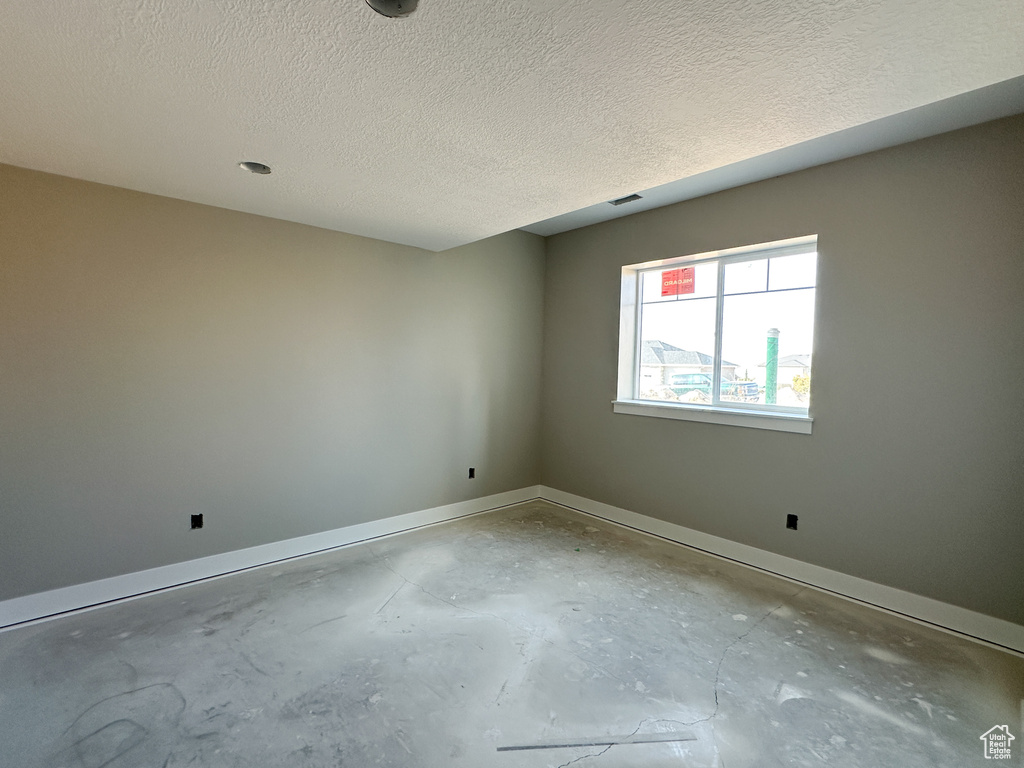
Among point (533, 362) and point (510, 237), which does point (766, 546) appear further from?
point (510, 237)

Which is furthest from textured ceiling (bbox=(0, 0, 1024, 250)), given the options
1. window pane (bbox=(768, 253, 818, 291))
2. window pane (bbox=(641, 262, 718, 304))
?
window pane (bbox=(641, 262, 718, 304))

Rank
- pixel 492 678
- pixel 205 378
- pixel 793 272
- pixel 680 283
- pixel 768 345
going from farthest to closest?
pixel 680 283 → pixel 768 345 → pixel 793 272 → pixel 205 378 → pixel 492 678

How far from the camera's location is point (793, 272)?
3189 millimetres

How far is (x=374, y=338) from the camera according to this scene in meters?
3.64

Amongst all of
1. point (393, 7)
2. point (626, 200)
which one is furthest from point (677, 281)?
point (393, 7)

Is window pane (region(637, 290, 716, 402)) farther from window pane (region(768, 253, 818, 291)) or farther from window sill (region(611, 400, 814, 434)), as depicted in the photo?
window pane (region(768, 253, 818, 291))

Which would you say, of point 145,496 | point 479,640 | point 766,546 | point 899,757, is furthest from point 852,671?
point 145,496

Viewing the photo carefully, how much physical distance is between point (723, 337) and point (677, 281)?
677 mm

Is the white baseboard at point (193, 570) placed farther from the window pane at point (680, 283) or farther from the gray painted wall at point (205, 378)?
the window pane at point (680, 283)

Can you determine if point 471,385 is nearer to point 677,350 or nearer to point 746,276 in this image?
point 677,350

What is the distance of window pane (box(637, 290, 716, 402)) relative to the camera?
145 inches

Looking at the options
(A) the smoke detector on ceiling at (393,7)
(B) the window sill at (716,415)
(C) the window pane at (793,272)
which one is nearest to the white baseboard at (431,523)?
(B) the window sill at (716,415)

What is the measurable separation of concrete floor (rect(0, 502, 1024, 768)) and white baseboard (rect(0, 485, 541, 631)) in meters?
0.12

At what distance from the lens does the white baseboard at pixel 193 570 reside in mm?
2410
